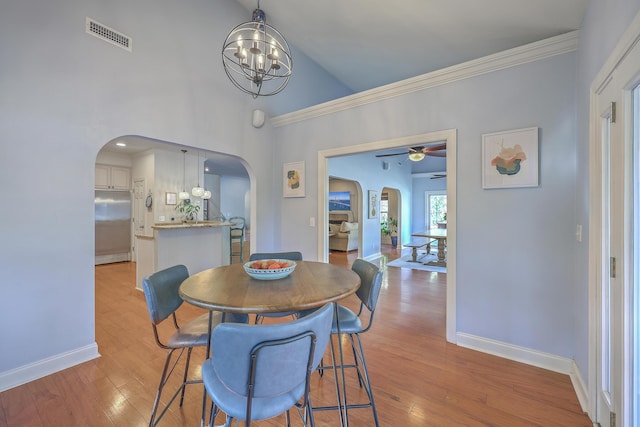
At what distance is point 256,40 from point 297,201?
2323mm

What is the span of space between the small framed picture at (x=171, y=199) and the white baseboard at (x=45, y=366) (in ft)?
14.2

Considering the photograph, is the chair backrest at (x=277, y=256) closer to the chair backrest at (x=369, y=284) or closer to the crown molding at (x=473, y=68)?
the chair backrest at (x=369, y=284)

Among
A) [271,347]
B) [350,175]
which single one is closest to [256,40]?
[271,347]

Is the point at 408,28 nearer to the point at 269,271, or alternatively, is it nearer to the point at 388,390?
the point at 269,271

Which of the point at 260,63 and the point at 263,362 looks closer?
the point at 263,362

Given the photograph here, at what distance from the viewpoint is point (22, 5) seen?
1973mm

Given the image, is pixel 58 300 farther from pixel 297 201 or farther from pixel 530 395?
pixel 530 395

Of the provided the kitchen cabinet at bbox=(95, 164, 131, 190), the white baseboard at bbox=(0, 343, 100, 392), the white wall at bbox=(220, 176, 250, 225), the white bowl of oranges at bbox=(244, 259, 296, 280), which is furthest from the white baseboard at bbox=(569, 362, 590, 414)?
the white wall at bbox=(220, 176, 250, 225)

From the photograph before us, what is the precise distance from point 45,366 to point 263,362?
233 cm

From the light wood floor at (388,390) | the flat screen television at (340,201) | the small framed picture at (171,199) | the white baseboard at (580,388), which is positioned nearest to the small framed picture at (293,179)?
the light wood floor at (388,390)

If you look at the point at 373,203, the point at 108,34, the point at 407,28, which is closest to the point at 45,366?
the point at 108,34

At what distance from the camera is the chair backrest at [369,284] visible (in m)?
1.64

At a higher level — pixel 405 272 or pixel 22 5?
pixel 22 5

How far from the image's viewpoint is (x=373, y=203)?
7.40m
